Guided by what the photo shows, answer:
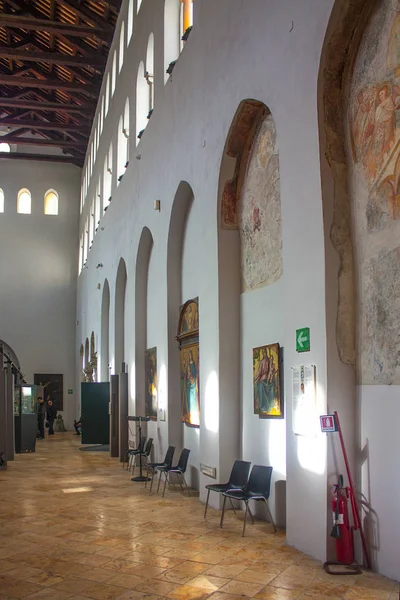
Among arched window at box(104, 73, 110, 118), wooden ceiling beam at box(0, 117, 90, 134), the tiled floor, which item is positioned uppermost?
wooden ceiling beam at box(0, 117, 90, 134)

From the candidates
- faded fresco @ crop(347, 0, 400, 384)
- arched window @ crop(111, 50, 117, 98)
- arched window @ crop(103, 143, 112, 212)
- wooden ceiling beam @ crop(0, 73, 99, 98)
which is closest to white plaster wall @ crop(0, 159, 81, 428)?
wooden ceiling beam @ crop(0, 73, 99, 98)

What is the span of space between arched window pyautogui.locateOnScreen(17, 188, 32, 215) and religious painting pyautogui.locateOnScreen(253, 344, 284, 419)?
85.8 ft

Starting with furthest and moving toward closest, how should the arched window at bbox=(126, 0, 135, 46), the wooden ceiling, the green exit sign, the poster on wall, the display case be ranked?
1. the wooden ceiling
2. the display case
3. the arched window at bbox=(126, 0, 135, 46)
4. the green exit sign
5. the poster on wall

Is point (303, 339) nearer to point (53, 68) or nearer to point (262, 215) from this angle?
point (262, 215)

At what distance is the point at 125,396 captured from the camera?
1695cm

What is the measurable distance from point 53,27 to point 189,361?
14455 millimetres

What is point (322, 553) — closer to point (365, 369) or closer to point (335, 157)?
point (365, 369)

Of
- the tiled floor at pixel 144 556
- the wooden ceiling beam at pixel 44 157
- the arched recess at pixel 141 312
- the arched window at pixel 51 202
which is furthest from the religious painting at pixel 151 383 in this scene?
the wooden ceiling beam at pixel 44 157

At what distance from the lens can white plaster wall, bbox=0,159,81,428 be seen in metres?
32.5

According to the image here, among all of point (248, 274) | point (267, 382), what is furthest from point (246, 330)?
point (267, 382)

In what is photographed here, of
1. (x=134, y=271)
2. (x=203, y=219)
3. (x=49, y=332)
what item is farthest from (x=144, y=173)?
(x=49, y=332)

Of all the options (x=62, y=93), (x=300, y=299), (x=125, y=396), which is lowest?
(x=125, y=396)

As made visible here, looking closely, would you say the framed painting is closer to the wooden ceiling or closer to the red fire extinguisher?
the red fire extinguisher

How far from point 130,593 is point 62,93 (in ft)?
91.4
